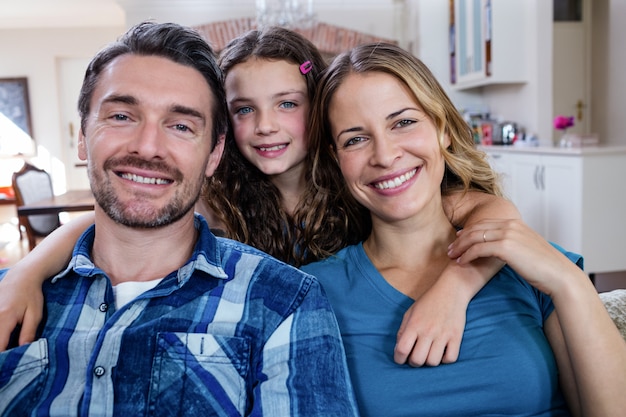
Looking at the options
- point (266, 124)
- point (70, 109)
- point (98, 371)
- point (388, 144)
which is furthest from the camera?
point (70, 109)

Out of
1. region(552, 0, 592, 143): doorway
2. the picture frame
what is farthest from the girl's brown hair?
the picture frame

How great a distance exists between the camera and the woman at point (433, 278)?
3.50 ft

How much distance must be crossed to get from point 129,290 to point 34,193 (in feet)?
14.4

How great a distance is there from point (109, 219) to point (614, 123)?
569 cm

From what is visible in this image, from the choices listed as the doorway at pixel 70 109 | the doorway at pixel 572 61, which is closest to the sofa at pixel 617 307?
the doorway at pixel 572 61

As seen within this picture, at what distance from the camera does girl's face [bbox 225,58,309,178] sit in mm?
1701

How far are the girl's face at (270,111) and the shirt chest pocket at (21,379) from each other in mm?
868

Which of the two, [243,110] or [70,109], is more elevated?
[70,109]

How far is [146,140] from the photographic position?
1.13m

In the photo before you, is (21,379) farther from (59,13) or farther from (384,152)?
(59,13)

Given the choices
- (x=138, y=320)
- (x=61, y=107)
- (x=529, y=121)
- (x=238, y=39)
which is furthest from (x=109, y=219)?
(x=61, y=107)

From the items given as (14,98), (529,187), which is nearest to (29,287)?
(529,187)

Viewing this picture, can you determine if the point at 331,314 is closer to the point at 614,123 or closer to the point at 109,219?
the point at 109,219

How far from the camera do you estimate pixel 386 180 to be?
1245 mm
